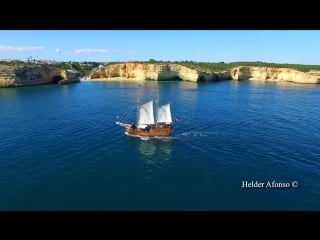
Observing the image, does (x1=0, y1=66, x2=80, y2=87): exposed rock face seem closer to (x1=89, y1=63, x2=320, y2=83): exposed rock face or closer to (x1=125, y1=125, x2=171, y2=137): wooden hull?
(x1=89, y1=63, x2=320, y2=83): exposed rock face

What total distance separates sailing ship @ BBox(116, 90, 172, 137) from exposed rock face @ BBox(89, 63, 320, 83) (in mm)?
82887

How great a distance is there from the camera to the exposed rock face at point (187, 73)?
129000 mm

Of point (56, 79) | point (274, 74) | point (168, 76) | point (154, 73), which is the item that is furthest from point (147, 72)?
point (274, 74)

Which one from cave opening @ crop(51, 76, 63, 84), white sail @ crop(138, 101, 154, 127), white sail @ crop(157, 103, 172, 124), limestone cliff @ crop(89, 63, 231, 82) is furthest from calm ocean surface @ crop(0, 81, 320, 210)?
limestone cliff @ crop(89, 63, 231, 82)

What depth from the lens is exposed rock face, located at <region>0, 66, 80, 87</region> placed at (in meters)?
101

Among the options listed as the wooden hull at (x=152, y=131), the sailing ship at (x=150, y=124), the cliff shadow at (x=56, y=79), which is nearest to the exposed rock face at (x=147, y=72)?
the cliff shadow at (x=56, y=79)

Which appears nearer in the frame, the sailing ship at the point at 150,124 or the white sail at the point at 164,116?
the sailing ship at the point at 150,124

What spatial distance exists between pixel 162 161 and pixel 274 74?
114 metres

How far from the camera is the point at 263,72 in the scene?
135875 mm

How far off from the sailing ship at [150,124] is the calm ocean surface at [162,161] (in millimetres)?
1371

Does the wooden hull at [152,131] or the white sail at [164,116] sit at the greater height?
the white sail at [164,116]

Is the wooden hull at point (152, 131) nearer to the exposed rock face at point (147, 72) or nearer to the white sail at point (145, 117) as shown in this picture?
the white sail at point (145, 117)
